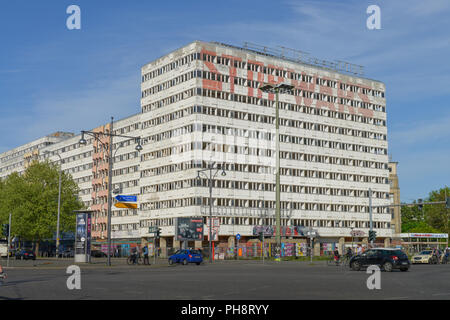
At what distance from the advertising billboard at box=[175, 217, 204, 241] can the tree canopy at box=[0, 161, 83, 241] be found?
14063mm

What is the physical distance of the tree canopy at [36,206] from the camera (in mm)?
75688

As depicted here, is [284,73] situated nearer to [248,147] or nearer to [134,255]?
[248,147]

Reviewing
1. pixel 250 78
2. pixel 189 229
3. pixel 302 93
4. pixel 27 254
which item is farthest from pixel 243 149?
pixel 27 254

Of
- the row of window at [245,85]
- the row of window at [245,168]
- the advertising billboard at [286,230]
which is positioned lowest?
the advertising billboard at [286,230]

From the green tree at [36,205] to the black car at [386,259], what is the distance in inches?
2026

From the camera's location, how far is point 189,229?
79.7 metres

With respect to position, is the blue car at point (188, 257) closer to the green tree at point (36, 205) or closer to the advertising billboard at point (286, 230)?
the green tree at point (36, 205)

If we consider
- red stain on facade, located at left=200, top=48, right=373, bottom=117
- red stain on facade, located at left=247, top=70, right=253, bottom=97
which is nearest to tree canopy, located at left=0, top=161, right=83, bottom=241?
red stain on facade, located at left=200, top=48, right=373, bottom=117

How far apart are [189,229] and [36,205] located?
66.9 feet

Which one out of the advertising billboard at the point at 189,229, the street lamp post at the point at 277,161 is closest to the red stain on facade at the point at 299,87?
the advertising billboard at the point at 189,229

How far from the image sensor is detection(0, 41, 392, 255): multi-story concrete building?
284 feet

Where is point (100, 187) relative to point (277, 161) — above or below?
above

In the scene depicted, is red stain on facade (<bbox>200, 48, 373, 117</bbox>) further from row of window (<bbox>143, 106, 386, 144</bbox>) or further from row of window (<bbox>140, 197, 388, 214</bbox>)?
row of window (<bbox>140, 197, 388, 214</bbox>)
